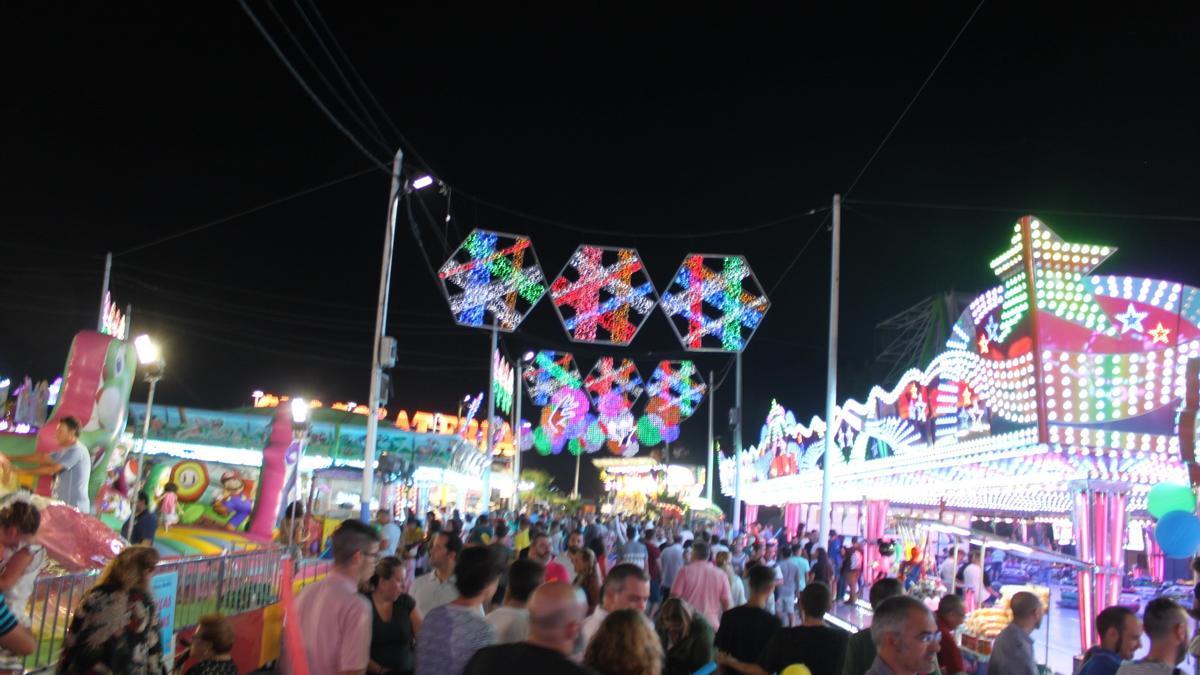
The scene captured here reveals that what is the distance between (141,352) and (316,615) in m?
11.8

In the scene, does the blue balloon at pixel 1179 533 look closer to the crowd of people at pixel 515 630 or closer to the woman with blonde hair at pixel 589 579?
the crowd of people at pixel 515 630

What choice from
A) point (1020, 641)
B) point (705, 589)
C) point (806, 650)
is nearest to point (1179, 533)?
point (1020, 641)

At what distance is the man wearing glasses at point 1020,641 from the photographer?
6059 millimetres

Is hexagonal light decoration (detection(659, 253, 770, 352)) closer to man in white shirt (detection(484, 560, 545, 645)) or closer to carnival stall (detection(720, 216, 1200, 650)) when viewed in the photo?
carnival stall (detection(720, 216, 1200, 650))

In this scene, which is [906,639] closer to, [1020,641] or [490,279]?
[1020,641]

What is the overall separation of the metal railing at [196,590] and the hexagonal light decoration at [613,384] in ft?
97.9

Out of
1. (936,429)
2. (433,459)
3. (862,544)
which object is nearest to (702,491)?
(433,459)

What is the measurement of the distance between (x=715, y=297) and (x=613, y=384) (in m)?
20.7

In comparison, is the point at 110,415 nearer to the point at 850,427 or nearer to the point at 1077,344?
the point at 1077,344

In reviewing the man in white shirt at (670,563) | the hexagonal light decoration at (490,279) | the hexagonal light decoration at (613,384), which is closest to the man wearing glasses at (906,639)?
the man in white shirt at (670,563)

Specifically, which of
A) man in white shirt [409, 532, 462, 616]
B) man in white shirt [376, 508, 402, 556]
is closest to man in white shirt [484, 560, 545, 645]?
man in white shirt [409, 532, 462, 616]

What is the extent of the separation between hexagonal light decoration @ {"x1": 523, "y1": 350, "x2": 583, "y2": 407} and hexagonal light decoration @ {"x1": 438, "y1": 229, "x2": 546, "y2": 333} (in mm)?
21082

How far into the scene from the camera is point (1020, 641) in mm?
6094

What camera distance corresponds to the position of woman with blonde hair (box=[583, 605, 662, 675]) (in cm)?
351
